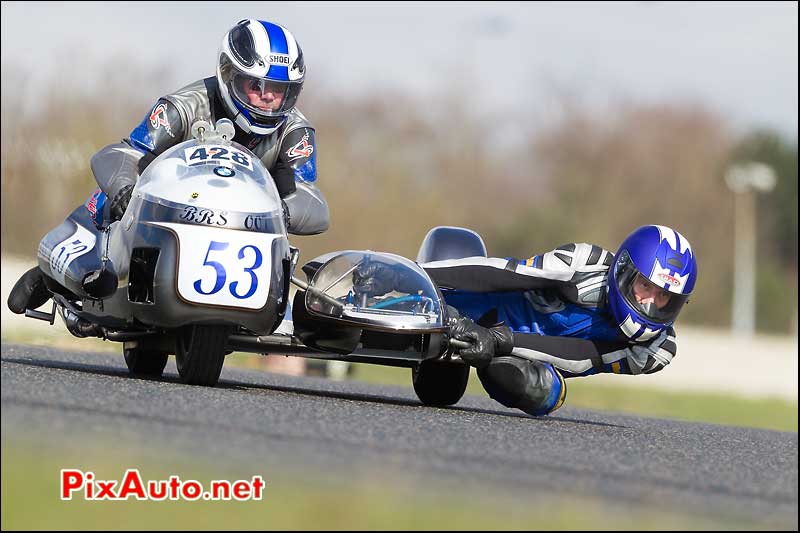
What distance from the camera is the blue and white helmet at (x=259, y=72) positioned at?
356 inches

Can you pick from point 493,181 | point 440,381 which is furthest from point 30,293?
point 493,181

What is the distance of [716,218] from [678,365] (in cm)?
2948

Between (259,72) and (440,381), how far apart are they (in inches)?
92.8

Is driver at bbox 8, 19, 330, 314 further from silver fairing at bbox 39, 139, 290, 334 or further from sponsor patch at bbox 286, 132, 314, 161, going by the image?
silver fairing at bbox 39, 139, 290, 334

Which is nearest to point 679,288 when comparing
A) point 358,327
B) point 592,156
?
point 358,327

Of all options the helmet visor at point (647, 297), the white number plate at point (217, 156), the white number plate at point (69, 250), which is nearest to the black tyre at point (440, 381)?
the helmet visor at point (647, 297)

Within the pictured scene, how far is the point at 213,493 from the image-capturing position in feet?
16.1

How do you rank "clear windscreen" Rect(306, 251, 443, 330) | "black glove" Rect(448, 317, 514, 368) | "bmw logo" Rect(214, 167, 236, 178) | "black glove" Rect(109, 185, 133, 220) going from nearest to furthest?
"bmw logo" Rect(214, 167, 236, 178), "black glove" Rect(109, 185, 133, 220), "clear windscreen" Rect(306, 251, 443, 330), "black glove" Rect(448, 317, 514, 368)

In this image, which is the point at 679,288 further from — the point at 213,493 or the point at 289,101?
the point at 213,493

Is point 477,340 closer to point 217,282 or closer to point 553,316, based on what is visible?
point 553,316

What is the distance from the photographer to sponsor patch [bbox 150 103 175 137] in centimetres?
897

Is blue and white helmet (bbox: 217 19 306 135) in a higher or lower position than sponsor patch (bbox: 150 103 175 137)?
higher

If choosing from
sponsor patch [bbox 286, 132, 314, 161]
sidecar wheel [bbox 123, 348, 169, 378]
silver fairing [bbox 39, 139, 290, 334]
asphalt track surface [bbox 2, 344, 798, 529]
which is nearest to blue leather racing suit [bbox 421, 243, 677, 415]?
asphalt track surface [bbox 2, 344, 798, 529]

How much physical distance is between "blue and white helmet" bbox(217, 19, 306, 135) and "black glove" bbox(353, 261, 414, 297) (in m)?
1.30
